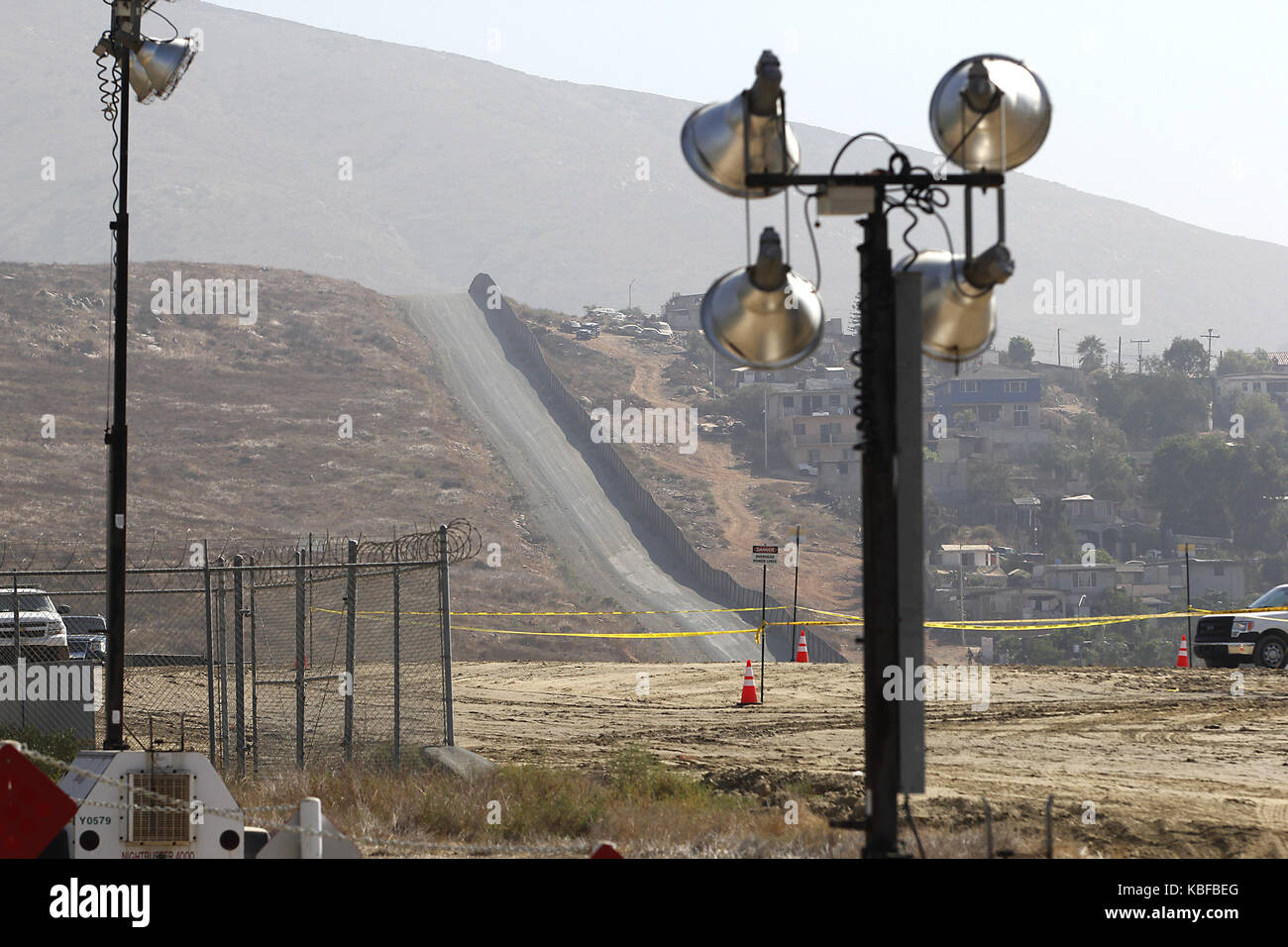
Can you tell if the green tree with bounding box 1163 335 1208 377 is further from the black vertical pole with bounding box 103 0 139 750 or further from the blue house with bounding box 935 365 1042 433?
the black vertical pole with bounding box 103 0 139 750

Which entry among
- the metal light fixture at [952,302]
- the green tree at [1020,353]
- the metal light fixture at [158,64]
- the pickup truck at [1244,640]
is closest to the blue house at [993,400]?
the green tree at [1020,353]

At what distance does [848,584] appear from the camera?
80875 mm

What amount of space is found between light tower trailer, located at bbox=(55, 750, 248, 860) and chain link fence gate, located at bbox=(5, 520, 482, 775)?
11.0ft

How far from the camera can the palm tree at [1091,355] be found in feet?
550

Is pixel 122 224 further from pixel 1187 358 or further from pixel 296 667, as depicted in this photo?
pixel 1187 358

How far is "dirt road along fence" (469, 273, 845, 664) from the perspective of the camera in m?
63.2

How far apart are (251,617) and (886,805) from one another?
9.69m

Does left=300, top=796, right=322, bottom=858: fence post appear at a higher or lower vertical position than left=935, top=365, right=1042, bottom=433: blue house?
lower

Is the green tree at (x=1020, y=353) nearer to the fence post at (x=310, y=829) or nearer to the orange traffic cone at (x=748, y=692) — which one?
the orange traffic cone at (x=748, y=692)

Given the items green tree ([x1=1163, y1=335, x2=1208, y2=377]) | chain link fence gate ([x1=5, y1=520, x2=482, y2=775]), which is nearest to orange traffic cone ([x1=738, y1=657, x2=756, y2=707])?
chain link fence gate ([x1=5, y1=520, x2=482, y2=775])

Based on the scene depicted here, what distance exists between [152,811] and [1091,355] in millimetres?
174060

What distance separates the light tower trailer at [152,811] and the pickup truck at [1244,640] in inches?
868
